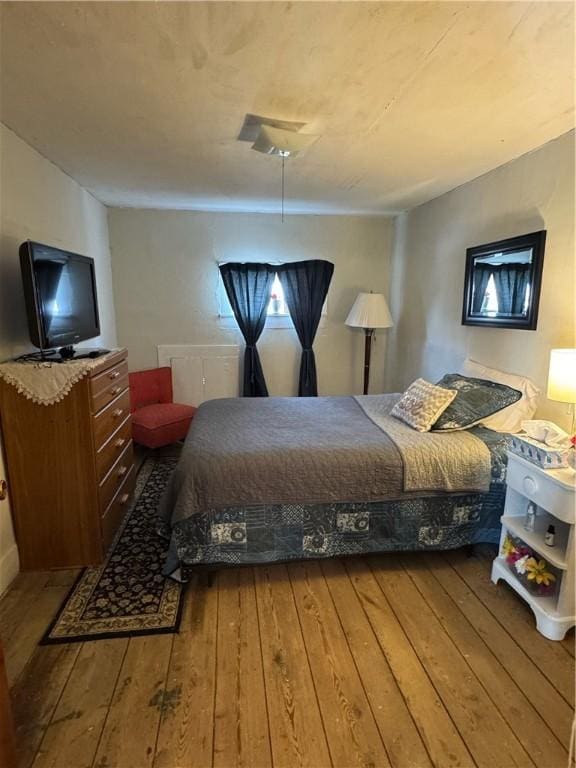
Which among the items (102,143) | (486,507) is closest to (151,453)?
(102,143)

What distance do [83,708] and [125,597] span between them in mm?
544

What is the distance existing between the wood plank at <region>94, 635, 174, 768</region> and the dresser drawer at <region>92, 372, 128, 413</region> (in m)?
1.13

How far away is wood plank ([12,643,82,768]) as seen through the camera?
1.35m

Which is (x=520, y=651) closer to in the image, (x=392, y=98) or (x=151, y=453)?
(x=392, y=98)

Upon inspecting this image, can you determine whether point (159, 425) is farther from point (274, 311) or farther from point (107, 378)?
point (274, 311)

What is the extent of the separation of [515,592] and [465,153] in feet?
8.09

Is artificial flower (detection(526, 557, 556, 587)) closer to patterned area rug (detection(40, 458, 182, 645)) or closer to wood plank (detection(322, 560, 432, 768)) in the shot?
wood plank (detection(322, 560, 432, 768))

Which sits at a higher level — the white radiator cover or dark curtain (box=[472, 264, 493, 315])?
dark curtain (box=[472, 264, 493, 315])

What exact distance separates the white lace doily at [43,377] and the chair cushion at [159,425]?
1491 millimetres

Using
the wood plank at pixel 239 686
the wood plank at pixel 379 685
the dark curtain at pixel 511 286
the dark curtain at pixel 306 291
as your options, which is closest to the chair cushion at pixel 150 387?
the dark curtain at pixel 306 291

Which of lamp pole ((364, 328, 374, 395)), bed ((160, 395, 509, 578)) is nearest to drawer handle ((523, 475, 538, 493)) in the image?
bed ((160, 395, 509, 578))

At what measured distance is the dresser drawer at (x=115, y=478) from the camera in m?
2.25

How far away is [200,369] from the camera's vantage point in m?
4.30

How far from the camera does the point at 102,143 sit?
230 centimetres
